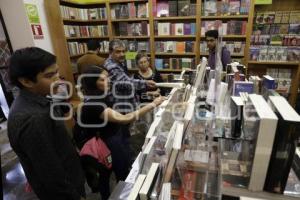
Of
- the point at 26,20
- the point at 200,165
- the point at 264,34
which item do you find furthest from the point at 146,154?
the point at 264,34

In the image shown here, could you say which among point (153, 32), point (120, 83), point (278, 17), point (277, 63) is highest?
point (278, 17)

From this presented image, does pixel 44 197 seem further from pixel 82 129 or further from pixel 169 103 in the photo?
pixel 169 103

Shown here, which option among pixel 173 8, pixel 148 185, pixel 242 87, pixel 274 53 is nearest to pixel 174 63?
pixel 173 8

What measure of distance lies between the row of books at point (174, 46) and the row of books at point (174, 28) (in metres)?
0.17

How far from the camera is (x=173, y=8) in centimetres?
357

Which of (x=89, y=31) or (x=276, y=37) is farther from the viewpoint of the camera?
(x=89, y=31)

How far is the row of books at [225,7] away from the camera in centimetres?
323

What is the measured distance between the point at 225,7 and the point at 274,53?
1.11 meters

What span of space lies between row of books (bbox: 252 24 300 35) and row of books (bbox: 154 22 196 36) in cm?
104

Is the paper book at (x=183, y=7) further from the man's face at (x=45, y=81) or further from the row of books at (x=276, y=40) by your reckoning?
the man's face at (x=45, y=81)

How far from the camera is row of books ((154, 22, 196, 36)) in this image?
3619 millimetres

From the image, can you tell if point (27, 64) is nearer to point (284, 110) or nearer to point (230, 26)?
point (284, 110)

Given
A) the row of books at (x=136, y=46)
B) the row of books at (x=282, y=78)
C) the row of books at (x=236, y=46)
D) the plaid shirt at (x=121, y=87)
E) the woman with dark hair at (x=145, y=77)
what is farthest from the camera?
the row of books at (x=136, y=46)

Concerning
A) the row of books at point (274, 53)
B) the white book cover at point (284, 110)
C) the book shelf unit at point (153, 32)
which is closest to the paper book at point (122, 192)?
the white book cover at point (284, 110)
